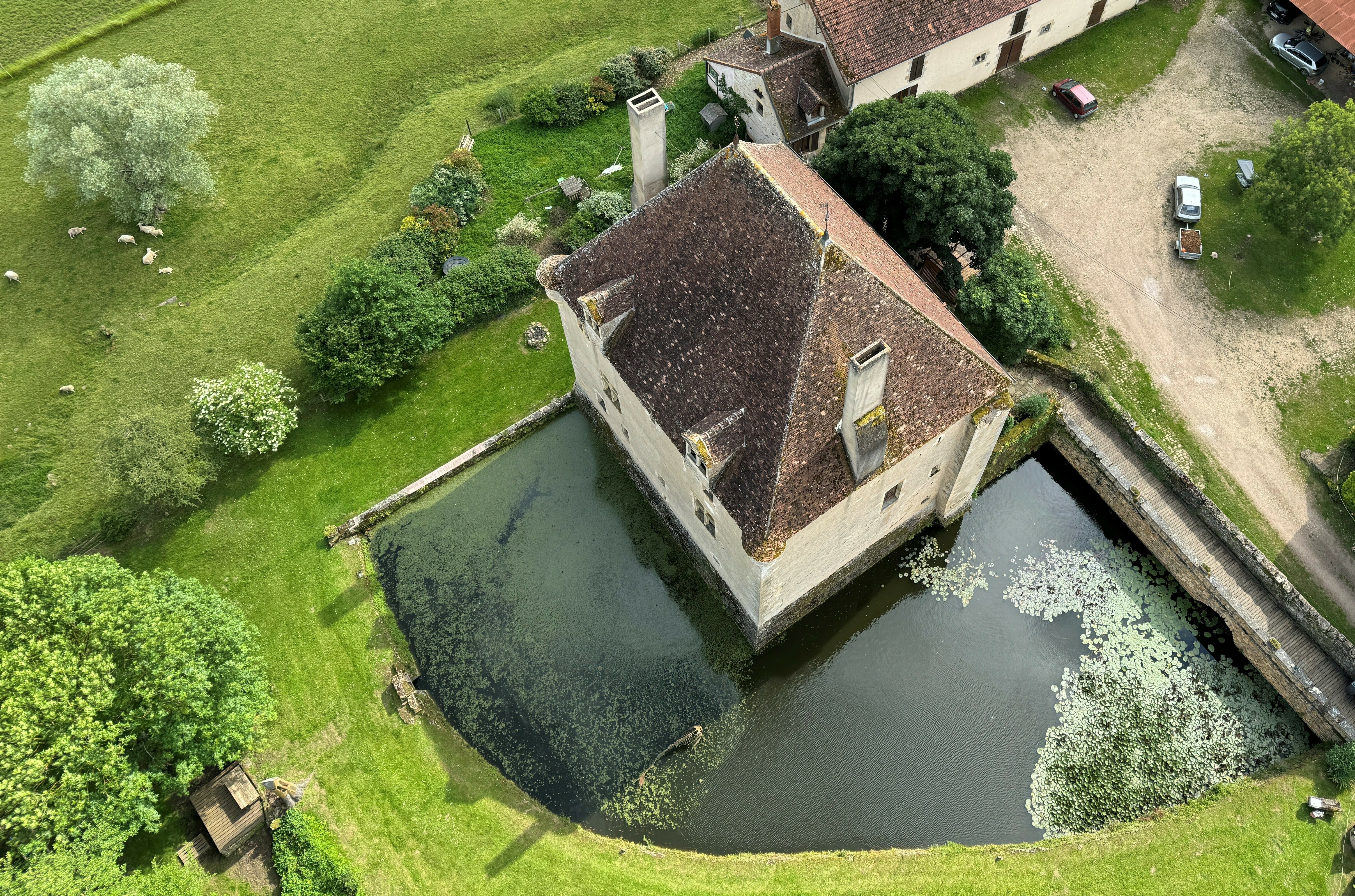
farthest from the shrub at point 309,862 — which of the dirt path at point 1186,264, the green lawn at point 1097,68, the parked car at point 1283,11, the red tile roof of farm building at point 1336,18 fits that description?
the parked car at point 1283,11

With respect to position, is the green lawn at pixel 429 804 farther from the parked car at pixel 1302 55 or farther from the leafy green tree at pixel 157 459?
the parked car at pixel 1302 55

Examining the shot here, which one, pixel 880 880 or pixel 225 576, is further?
pixel 225 576

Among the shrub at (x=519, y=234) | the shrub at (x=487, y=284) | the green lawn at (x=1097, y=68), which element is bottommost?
the green lawn at (x=1097, y=68)

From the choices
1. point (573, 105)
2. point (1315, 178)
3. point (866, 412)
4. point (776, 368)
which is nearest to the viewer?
point (866, 412)

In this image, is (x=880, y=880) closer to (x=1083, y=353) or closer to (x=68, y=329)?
(x=1083, y=353)

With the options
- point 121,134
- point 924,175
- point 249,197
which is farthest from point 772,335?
point 121,134

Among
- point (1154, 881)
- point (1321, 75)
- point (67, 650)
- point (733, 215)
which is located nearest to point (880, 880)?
point (1154, 881)

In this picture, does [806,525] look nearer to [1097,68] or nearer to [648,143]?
[648,143]
